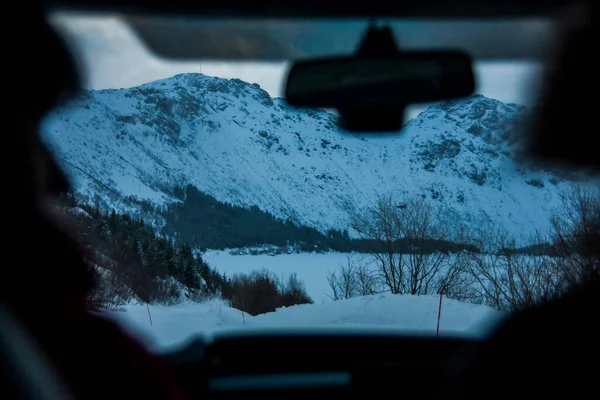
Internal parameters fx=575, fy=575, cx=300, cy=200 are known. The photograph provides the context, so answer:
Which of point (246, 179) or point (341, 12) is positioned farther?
point (246, 179)

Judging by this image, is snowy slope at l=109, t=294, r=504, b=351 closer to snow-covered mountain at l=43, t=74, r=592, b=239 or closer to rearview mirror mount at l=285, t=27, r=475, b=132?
snow-covered mountain at l=43, t=74, r=592, b=239

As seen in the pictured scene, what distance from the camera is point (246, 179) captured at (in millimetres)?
13711

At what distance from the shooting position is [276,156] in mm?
13078

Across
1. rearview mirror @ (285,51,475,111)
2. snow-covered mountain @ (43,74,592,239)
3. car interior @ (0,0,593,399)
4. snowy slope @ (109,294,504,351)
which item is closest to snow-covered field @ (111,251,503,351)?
snowy slope @ (109,294,504,351)

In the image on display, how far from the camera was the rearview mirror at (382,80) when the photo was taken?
10.0 ft

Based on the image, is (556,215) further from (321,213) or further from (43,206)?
(43,206)

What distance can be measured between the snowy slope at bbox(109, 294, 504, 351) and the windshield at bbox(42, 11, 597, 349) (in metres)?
0.03

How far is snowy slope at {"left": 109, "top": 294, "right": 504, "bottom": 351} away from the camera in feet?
13.6

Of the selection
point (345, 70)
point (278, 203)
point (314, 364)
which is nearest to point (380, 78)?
point (345, 70)

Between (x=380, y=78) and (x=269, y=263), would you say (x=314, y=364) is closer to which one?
(x=380, y=78)

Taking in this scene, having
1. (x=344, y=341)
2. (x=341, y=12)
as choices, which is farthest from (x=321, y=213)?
(x=341, y=12)

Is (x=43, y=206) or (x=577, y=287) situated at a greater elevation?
(x=43, y=206)

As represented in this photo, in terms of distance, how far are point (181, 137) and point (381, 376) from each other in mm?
9232

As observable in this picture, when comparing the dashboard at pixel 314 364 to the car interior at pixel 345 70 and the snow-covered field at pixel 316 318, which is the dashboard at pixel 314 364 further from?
the snow-covered field at pixel 316 318
